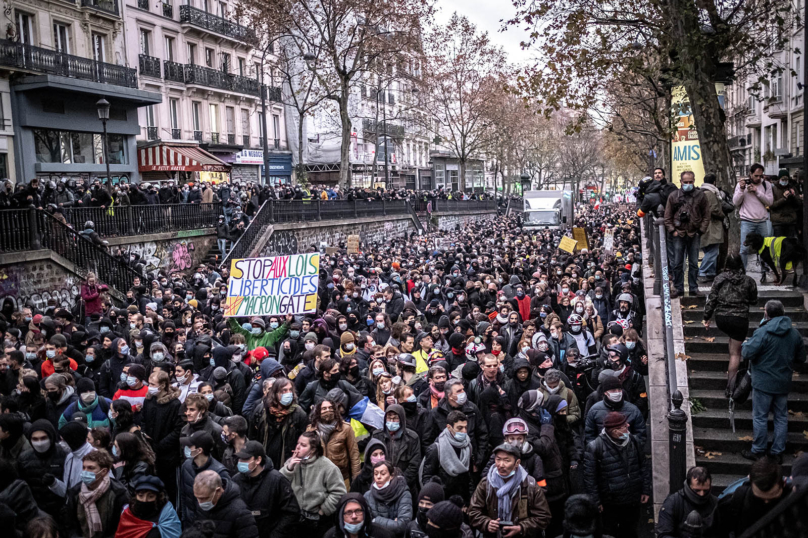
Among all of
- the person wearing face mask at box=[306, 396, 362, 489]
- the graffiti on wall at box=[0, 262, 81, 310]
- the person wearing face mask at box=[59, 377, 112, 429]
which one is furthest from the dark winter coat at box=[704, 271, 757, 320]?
the graffiti on wall at box=[0, 262, 81, 310]

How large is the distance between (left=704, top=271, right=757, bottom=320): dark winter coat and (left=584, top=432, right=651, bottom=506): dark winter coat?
2.35 metres

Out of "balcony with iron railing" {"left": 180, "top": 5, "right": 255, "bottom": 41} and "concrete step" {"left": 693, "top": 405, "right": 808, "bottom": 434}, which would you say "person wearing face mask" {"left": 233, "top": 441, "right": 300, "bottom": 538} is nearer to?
"concrete step" {"left": 693, "top": 405, "right": 808, "bottom": 434}

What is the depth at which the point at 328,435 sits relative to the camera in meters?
6.47

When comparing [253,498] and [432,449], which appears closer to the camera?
[253,498]

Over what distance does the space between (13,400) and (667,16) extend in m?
12.3

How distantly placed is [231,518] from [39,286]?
1368 cm

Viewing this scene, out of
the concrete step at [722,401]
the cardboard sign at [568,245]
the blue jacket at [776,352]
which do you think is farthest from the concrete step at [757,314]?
the cardboard sign at [568,245]

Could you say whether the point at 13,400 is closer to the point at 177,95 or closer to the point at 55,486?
the point at 55,486

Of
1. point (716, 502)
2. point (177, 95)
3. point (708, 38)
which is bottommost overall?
point (716, 502)

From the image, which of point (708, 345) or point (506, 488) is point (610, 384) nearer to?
point (506, 488)

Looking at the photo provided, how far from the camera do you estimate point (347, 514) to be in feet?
17.0

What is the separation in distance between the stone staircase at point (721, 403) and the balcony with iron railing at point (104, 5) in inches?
1036

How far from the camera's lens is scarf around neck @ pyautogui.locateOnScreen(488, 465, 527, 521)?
548cm

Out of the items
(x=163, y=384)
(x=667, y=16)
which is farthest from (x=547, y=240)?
(x=163, y=384)
